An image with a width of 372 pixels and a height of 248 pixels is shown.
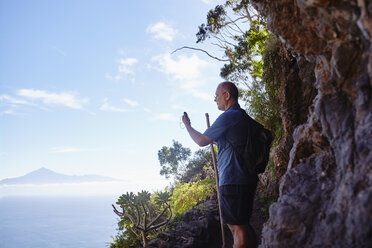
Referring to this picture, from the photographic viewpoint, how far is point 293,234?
224 cm

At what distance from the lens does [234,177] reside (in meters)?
2.78

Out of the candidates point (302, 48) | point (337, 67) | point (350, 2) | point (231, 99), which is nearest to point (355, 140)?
point (337, 67)

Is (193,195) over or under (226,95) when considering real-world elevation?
under

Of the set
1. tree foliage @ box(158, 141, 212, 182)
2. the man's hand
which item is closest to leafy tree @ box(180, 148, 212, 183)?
tree foliage @ box(158, 141, 212, 182)

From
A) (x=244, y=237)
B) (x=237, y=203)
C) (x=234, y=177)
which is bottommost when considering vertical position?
(x=244, y=237)

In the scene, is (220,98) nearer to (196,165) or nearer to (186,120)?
(186,120)

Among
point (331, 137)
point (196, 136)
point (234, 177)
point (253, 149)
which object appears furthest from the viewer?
point (196, 136)

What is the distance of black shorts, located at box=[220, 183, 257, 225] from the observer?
2676 mm

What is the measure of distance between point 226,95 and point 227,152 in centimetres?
84

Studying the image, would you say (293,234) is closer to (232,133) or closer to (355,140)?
(355,140)

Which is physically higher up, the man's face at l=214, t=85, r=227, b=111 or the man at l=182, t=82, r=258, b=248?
the man's face at l=214, t=85, r=227, b=111

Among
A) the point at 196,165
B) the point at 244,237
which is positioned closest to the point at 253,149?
the point at 244,237

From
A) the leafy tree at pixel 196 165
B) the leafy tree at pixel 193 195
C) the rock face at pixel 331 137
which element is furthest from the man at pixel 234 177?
the leafy tree at pixel 196 165

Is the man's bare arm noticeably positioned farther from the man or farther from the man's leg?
the man's leg
